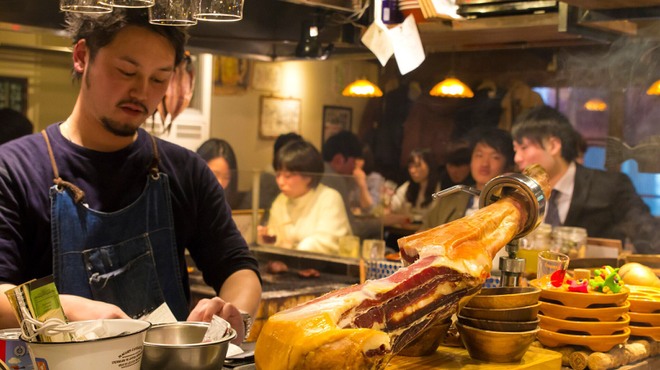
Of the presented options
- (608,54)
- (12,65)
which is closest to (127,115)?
(608,54)

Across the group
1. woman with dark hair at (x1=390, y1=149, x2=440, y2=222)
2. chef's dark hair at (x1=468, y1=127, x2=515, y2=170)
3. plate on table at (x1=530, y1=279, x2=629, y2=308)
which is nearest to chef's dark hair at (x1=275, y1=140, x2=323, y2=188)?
woman with dark hair at (x1=390, y1=149, x2=440, y2=222)

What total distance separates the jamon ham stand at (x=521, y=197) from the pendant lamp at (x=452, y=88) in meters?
3.86

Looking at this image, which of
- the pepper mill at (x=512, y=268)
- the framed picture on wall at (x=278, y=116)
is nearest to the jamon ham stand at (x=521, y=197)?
the pepper mill at (x=512, y=268)

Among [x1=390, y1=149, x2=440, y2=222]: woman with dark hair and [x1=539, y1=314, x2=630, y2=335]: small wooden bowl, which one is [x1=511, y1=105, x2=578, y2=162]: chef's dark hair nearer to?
[x1=390, y1=149, x2=440, y2=222]: woman with dark hair

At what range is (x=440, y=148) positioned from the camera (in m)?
5.79

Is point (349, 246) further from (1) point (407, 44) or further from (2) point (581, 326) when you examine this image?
(2) point (581, 326)

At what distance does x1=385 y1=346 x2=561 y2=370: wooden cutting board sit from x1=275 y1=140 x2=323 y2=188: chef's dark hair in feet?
10.8

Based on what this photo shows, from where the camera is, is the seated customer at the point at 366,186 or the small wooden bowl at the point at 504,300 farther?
the seated customer at the point at 366,186

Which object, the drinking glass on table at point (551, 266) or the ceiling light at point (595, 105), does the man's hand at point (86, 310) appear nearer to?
the drinking glass on table at point (551, 266)

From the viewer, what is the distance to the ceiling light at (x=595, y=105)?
15.7ft

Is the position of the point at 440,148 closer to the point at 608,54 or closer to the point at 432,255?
the point at 608,54

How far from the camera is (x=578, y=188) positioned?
4703 mm

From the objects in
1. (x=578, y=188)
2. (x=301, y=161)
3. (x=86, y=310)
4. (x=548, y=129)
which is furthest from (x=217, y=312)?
(x=301, y=161)

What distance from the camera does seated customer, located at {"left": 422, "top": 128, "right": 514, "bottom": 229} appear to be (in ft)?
16.0
